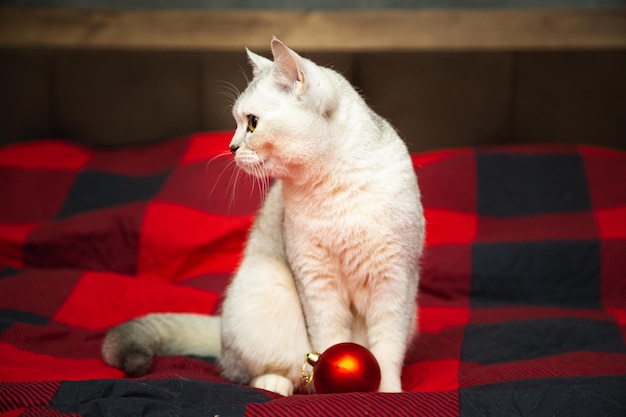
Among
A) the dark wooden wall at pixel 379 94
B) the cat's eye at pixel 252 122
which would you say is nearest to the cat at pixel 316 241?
the cat's eye at pixel 252 122

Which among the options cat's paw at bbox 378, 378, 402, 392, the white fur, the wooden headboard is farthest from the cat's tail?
the wooden headboard

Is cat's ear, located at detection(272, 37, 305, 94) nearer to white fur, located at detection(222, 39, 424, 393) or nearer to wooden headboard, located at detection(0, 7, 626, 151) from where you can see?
white fur, located at detection(222, 39, 424, 393)

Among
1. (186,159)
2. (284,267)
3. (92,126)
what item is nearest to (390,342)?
(284,267)

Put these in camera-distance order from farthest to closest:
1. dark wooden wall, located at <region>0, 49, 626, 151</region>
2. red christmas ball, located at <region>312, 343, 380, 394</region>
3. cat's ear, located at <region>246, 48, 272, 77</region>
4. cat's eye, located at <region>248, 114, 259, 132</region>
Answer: dark wooden wall, located at <region>0, 49, 626, 151</region>, cat's ear, located at <region>246, 48, 272, 77</region>, cat's eye, located at <region>248, 114, 259, 132</region>, red christmas ball, located at <region>312, 343, 380, 394</region>

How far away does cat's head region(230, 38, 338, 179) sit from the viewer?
4.41 feet

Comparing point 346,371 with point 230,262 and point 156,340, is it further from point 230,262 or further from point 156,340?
point 230,262

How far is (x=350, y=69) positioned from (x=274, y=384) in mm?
1608

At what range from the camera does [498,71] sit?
2734 millimetres

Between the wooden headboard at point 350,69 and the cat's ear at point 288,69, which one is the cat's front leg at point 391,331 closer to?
the cat's ear at point 288,69

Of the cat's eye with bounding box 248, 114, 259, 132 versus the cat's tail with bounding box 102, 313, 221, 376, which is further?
the cat's tail with bounding box 102, 313, 221, 376

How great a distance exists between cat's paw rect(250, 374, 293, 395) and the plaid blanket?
0.40ft

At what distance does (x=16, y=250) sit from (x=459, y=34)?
1831mm

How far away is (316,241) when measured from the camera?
142 centimetres

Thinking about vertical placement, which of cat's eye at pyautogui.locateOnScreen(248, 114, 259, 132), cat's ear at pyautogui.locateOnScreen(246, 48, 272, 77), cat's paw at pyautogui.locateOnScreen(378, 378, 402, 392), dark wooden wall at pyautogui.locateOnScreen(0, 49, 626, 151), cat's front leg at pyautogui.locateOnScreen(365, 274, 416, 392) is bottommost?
cat's paw at pyautogui.locateOnScreen(378, 378, 402, 392)
